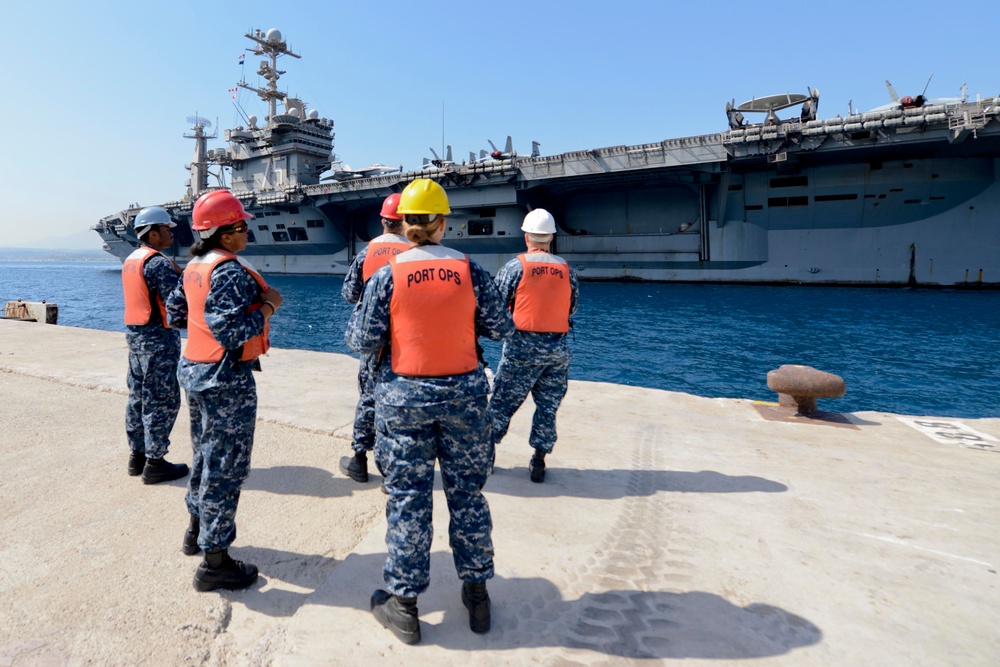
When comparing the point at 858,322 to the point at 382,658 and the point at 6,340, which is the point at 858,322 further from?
the point at 6,340

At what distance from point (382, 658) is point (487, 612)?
0.42m

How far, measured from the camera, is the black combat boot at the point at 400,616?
1.98m

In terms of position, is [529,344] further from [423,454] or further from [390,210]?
[423,454]

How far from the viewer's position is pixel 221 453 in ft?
7.82

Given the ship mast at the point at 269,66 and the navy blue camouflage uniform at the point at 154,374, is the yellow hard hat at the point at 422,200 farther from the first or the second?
the ship mast at the point at 269,66

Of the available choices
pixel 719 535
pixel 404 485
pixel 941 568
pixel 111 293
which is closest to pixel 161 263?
pixel 404 485

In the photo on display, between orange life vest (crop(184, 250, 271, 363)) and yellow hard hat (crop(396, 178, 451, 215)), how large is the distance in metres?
0.79

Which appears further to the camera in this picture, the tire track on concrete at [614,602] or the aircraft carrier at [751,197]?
the aircraft carrier at [751,197]

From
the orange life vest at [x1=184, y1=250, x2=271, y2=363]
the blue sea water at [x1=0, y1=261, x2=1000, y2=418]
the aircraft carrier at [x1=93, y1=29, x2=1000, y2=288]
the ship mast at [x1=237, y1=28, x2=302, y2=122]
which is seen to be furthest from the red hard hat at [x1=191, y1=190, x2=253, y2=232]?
the ship mast at [x1=237, y1=28, x2=302, y2=122]

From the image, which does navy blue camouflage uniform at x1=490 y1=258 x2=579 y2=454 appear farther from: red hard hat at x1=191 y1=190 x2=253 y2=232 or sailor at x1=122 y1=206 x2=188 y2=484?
sailor at x1=122 y1=206 x2=188 y2=484

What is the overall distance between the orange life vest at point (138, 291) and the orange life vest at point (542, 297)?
2.36m

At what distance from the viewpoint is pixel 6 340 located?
8.45 meters

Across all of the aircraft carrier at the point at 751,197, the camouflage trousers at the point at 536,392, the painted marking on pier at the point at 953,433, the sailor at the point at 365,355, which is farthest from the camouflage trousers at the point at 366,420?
the aircraft carrier at the point at 751,197

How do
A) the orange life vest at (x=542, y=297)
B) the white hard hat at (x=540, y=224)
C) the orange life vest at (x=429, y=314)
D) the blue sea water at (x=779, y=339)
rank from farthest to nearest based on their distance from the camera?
1. the blue sea water at (x=779, y=339)
2. the white hard hat at (x=540, y=224)
3. the orange life vest at (x=542, y=297)
4. the orange life vest at (x=429, y=314)
